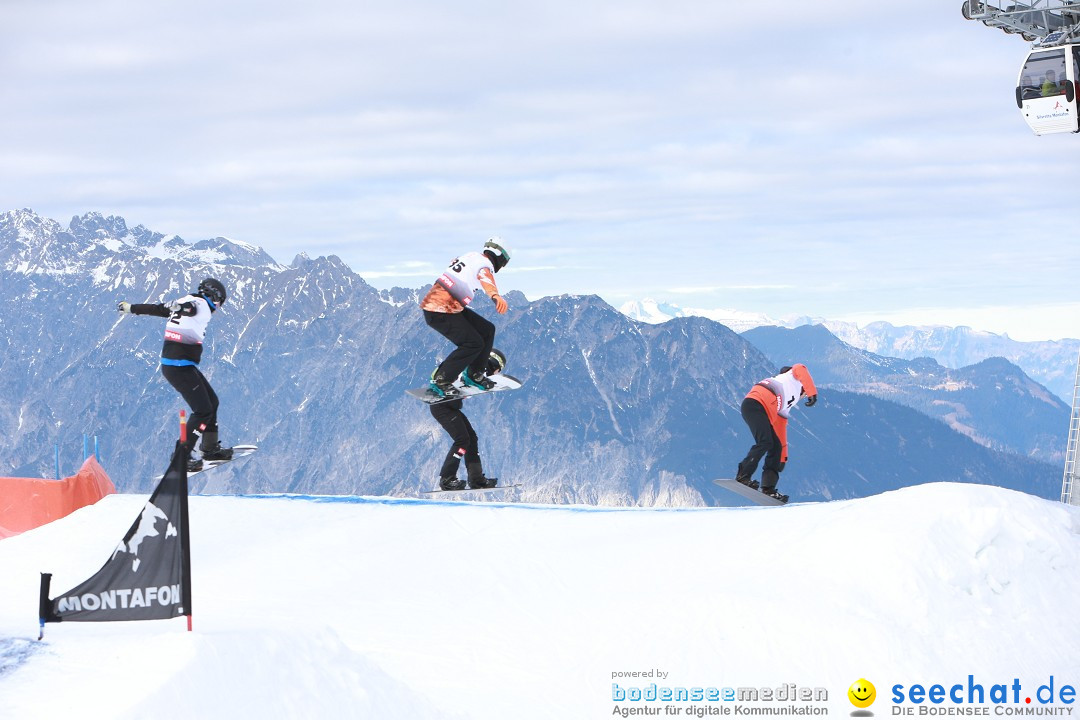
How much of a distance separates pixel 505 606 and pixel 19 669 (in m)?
4.95

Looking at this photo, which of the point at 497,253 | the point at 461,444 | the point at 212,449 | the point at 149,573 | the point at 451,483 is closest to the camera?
the point at 149,573

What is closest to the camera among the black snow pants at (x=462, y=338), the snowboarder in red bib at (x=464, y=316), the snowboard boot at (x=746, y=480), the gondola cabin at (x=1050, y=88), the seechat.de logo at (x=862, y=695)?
the seechat.de logo at (x=862, y=695)

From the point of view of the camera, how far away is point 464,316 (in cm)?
1481

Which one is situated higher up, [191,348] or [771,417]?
[191,348]

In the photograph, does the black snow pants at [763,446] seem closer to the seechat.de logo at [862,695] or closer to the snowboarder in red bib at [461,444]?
the snowboarder in red bib at [461,444]

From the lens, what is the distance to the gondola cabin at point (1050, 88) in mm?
21453

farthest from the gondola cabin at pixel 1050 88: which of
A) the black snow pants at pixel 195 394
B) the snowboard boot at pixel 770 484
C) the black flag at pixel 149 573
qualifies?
the black flag at pixel 149 573

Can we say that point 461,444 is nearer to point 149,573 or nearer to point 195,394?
point 195,394

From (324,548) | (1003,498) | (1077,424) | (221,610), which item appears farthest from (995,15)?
(221,610)

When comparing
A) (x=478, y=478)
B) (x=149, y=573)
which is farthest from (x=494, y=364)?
(x=149, y=573)

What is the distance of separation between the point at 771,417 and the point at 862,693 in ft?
24.7

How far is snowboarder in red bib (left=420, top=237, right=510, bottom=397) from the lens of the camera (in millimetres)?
14359

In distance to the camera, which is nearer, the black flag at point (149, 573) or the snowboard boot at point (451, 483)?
the black flag at point (149, 573)

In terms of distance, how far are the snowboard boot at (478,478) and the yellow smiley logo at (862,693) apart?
728 cm
